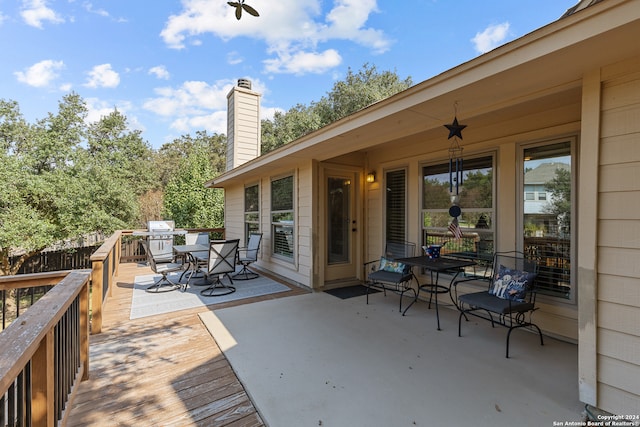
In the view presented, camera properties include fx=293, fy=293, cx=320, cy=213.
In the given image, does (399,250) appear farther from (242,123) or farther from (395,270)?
(242,123)

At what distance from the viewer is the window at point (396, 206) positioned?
458cm

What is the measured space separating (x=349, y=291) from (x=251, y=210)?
3.60 meters

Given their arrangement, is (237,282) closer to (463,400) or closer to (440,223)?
(440,223)

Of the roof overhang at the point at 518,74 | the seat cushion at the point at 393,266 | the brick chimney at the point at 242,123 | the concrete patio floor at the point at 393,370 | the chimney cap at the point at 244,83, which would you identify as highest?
the chimney cap at the point at 244,83

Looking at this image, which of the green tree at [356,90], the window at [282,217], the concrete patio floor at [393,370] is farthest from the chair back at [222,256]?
the green tree at [356,90]

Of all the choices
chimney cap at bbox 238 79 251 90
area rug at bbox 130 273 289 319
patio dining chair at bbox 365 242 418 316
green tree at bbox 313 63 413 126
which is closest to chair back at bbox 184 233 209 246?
area rug at bbox 130 273 289 319

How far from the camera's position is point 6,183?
7441 millimetres

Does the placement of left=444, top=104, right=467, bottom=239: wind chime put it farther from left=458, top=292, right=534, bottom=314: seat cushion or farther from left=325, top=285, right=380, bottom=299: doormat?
left=325, top=285, right=380, bottom=299: doormat

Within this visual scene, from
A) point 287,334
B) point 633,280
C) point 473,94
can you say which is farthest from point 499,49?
point 287,334

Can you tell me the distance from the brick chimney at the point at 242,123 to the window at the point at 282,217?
299cm

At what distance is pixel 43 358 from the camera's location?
1.34 metres

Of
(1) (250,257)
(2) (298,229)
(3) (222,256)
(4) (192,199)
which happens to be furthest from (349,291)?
(4) (192,199)

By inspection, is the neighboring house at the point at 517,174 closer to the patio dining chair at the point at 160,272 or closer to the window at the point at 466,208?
the window at the point at 466,208

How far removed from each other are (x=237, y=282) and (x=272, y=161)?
236 cm
